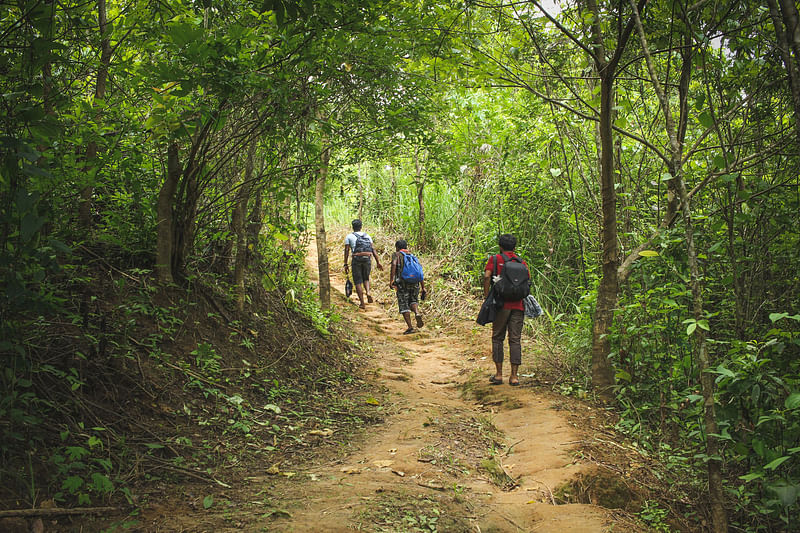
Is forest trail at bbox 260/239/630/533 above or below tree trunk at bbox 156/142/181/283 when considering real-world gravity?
below

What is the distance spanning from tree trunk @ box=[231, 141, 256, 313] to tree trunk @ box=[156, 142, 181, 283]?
0.81 m

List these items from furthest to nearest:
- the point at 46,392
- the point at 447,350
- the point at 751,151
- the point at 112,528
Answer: the point at 447,350, the point at 751,151, the point at 46,392, the point at 112,528

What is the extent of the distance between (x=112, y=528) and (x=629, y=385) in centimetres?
466

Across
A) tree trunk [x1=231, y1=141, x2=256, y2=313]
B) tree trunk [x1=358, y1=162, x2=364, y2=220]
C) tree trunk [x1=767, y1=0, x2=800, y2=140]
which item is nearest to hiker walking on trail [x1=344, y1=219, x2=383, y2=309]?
tree trunk [x1=358, y1=162, x2=364, y2=220]

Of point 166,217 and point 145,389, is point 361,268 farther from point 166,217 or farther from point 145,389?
point 145,389

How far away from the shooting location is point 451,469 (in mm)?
4234

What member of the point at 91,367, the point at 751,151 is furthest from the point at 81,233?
the point at 751,151

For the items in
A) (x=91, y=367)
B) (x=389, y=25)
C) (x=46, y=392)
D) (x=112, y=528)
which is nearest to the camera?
(x=112, y=528)

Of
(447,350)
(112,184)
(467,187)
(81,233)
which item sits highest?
(467,187)

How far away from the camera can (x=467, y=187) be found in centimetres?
1295

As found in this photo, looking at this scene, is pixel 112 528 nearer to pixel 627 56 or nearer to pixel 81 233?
pixel 81 233

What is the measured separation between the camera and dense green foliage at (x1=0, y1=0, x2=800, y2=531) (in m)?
2.82

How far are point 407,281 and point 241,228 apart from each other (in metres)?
4.68

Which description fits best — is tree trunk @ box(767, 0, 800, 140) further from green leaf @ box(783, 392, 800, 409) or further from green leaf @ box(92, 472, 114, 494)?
green leaf @ box(92, 472, 114, 494)
